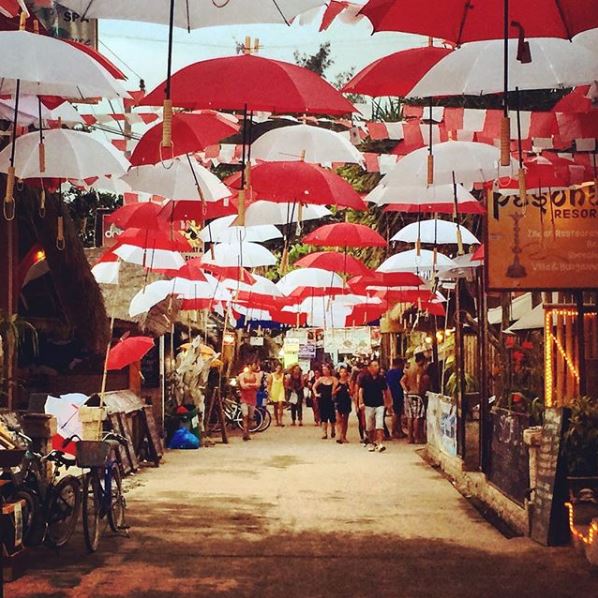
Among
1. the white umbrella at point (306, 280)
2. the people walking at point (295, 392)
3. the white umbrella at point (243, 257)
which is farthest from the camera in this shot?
the people walking at point (295, 392)

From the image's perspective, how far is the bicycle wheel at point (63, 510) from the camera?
29.5 ft

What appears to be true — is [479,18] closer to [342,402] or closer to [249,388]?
[342,402]

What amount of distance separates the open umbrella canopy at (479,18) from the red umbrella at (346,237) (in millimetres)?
7542

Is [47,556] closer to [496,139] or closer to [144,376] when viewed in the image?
[496,139]

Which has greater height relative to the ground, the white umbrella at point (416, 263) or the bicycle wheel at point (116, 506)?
the white umbrella at point (416, 263)

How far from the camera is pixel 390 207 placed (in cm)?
1268

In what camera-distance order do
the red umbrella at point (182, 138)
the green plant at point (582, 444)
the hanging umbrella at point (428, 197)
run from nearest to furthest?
the red umbrella at point (182, 138), the green plant at point (582, 444), the hanging umbrella at point (428, 197)

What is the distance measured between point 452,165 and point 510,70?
7.19ft

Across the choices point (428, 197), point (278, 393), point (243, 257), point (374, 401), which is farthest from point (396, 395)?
point (428, 197)

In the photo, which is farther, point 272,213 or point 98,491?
point 272,213

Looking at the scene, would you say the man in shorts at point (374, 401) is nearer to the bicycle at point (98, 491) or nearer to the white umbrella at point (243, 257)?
the white umbrella at point (243, 257)

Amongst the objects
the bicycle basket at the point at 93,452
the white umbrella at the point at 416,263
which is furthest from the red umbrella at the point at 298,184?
the white umbrella at the point at 416,263

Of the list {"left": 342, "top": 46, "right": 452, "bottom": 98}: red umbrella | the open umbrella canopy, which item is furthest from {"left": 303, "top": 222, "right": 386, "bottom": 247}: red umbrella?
the open umbrella canopy

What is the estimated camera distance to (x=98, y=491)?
9727 mm
